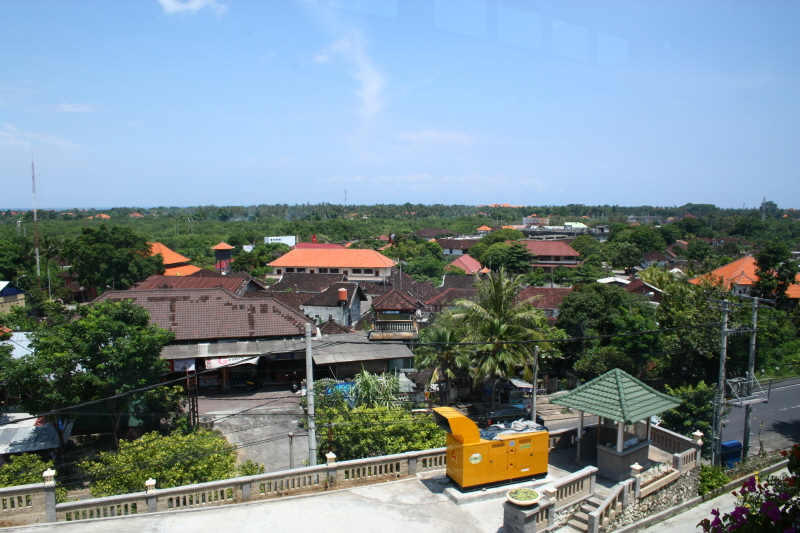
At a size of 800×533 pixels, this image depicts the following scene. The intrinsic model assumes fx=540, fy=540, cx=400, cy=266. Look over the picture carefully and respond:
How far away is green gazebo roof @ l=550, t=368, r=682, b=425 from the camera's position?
12453mm

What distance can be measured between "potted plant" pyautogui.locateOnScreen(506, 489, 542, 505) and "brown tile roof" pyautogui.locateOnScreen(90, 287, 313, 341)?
54.8 feet

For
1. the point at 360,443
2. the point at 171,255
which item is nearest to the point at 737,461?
the point at 360,443

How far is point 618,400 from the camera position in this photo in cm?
1270

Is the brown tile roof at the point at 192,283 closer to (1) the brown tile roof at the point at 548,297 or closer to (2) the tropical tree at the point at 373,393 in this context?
(1) the brown tile roof at the point at 548,297

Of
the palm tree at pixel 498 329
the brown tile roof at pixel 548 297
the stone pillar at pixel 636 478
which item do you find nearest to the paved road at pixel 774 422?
the palm tree at pixel 498 329

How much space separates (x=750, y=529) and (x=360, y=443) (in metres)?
11.3

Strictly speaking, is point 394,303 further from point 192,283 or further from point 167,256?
point 167,256

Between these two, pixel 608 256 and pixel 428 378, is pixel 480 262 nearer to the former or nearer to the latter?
pixel 608 256

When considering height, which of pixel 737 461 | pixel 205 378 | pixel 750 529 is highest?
pixel 750 529

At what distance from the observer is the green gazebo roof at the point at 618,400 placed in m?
12.5

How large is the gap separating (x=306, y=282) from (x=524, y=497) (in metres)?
45.1

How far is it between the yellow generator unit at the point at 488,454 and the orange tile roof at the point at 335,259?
55.2 meters

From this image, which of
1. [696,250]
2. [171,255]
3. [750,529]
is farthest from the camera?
[696,250]

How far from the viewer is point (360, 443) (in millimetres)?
15188
